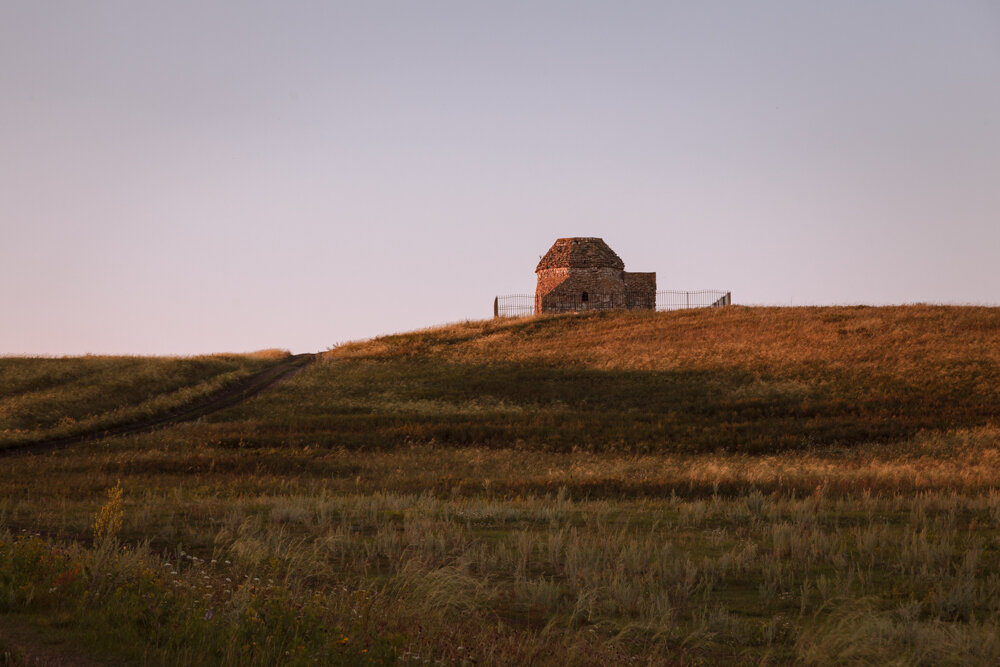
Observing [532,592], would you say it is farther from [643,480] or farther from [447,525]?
[643,480]

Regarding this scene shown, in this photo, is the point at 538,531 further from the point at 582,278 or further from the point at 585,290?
the point at 582,278

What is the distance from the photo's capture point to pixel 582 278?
69188 mm

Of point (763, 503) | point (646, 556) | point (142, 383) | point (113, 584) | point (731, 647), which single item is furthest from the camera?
point (142, 383)

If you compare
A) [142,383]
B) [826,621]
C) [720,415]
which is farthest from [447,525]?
[142,383]

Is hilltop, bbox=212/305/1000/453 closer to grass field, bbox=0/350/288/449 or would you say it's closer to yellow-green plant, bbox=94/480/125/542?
grass field, bbox=0/350/288/449

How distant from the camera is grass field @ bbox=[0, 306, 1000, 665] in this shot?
22.4 ft

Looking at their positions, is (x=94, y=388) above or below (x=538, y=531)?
above

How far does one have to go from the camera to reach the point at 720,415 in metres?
31.5

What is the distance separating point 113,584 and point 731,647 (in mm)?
6624

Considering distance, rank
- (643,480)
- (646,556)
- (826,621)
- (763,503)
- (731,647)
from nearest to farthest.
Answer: (731,647), (826,621), (646,556), (763,503), (643,480)

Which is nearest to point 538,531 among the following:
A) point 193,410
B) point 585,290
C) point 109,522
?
point 109,522

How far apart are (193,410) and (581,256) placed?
136 ft

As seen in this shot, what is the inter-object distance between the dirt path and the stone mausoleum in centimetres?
2471

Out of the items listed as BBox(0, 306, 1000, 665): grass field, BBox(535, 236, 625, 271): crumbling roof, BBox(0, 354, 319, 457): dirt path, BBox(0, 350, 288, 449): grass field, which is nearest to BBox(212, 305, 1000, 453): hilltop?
BBox(0, 306, 1000, 665): grass field
